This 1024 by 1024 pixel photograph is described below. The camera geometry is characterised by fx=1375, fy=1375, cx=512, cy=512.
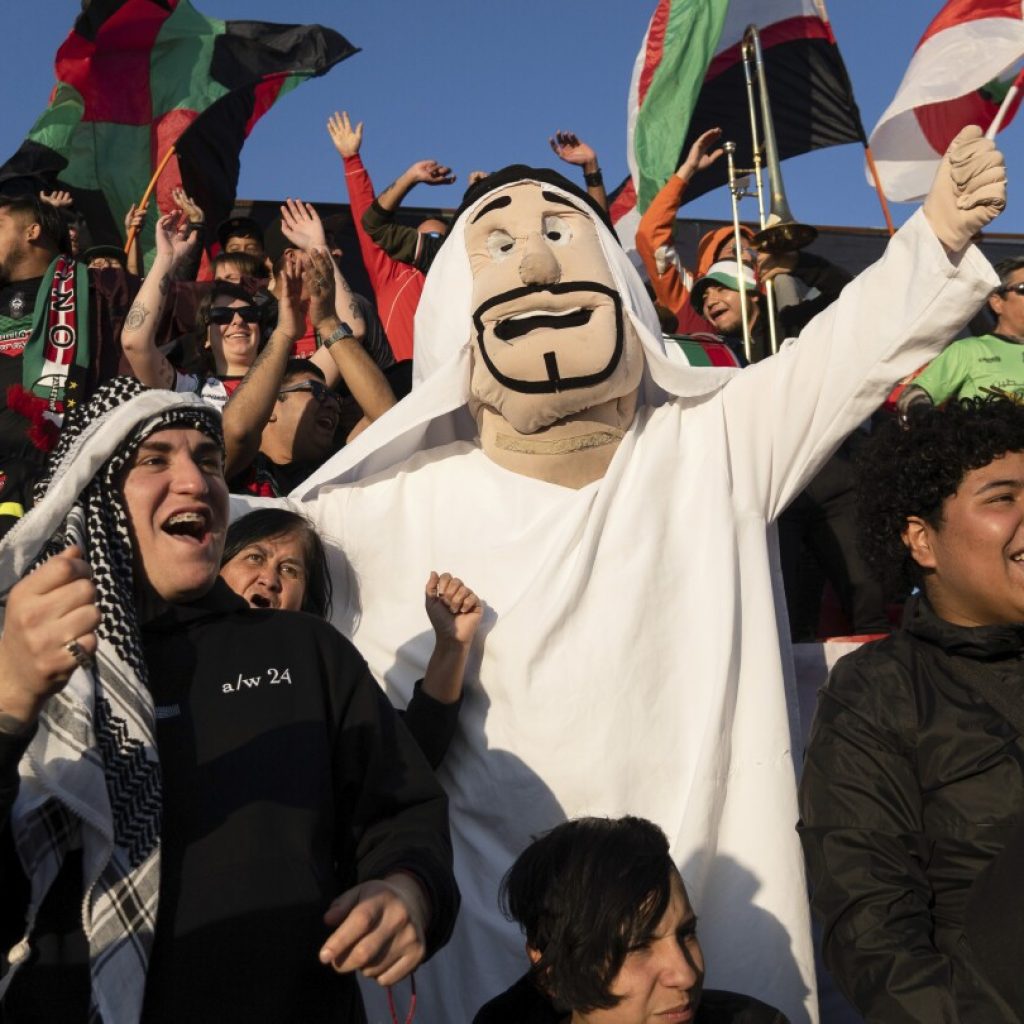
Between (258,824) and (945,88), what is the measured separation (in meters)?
6.11

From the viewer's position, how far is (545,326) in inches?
138

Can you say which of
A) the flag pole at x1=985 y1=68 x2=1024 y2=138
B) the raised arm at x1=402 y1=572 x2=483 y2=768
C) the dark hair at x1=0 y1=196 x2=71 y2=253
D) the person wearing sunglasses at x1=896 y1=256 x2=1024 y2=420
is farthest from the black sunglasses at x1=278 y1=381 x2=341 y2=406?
the flag pole at x1=985 y1=68 x2=1024 y2=138

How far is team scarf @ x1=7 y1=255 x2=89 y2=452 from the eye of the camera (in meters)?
4.64

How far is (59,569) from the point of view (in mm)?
1768

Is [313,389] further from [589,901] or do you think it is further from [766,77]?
[766,77]

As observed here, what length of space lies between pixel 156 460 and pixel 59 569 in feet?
2.31

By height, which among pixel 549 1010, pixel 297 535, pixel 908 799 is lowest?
pixel 549 1010

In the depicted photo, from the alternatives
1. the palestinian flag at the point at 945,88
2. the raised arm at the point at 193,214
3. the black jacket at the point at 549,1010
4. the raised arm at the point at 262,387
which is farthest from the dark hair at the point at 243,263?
the black jacket at the point at 549,1010

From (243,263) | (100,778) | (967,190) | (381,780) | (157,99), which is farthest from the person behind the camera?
(157,99)

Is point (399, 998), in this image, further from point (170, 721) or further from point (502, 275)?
point (502, 275)

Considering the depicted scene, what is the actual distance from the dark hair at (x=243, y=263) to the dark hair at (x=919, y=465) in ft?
12.6

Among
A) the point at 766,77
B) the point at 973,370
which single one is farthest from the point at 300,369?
the point at 766,77

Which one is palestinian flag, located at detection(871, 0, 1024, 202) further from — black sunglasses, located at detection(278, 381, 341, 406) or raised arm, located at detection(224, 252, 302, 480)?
raised arm, located at detection(224, 252, 302, 480)

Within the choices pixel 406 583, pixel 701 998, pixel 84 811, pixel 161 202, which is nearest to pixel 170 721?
pixel 84 811
